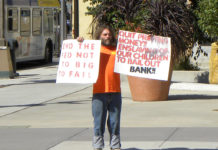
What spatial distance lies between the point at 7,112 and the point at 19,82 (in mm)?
6654

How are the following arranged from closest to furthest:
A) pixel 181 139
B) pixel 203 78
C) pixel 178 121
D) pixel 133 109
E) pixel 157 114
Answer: pixel 181 139, pixel 178 121, pixel 157 114, pixel 133 109, pixel 203 78

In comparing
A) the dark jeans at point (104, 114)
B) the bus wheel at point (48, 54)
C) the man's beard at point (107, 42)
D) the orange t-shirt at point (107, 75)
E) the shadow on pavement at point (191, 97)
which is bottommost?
the bus wheel at point (48, 54)

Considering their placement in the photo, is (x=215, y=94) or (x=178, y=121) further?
(x=215, y=94)

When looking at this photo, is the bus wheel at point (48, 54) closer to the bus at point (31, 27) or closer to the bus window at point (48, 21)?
the bus at point (31, 27)

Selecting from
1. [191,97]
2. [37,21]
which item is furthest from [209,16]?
[37,21]

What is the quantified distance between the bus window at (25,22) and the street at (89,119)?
9173 millimetres

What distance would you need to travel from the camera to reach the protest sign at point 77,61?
7785 mm

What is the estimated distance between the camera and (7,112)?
12.7m

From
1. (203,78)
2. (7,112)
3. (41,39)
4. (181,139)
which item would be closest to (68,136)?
(181,139)

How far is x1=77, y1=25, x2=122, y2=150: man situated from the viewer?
25.1ft

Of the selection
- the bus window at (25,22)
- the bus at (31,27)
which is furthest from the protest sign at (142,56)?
the bus window at (25,22)

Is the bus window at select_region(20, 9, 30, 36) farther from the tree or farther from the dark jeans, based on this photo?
the dark jeans

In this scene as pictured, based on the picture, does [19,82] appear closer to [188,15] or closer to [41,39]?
[188,15]

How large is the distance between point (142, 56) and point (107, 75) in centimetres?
88
